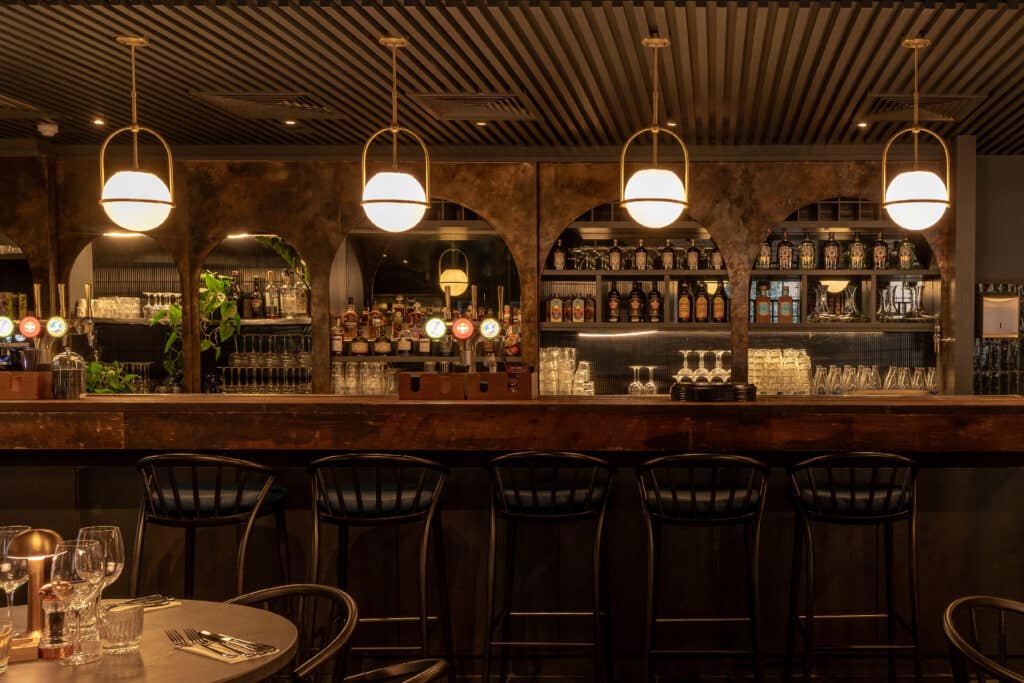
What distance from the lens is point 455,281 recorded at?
687cm

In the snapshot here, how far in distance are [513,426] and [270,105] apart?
309 cm

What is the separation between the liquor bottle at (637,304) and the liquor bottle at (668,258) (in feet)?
0.93

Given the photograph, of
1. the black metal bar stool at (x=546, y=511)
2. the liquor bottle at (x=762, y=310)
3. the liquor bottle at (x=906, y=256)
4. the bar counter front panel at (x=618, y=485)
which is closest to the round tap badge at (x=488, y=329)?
the bar counter front panel at (x=618, y=485)

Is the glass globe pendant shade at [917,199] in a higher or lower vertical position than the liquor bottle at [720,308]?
higher

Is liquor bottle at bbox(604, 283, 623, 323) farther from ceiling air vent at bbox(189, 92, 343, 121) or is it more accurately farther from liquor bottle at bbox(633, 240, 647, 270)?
ceiling air vent at bbox(189, 92, 343, 121)

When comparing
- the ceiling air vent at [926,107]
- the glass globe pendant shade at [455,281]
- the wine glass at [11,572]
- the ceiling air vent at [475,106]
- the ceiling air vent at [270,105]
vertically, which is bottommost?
the wine glass at [11,572]

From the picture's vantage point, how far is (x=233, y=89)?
559 centimetres

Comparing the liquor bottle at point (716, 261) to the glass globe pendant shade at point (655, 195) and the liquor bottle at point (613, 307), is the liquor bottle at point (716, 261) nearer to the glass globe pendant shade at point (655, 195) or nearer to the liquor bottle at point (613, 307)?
the liquor bottle at point (613, 307)

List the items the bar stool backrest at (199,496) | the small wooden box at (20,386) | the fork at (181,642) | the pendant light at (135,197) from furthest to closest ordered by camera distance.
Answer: the pendant light at (135,197) < the small wooden box at (20,386) < the bar stool backrest at (199,496) < the fork at (181,642)

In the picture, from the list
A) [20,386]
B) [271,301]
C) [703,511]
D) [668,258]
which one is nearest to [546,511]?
[703,511]

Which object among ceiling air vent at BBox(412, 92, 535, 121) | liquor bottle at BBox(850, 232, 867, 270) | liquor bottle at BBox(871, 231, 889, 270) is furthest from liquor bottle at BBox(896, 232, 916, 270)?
ceiling air vent at BBox(412, 92, 535, 121)

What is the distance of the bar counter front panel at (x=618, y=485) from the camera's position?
386 centimetres

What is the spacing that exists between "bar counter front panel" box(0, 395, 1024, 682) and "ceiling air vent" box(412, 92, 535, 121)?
2.23 m

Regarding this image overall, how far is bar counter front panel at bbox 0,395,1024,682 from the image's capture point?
3.86 meters
